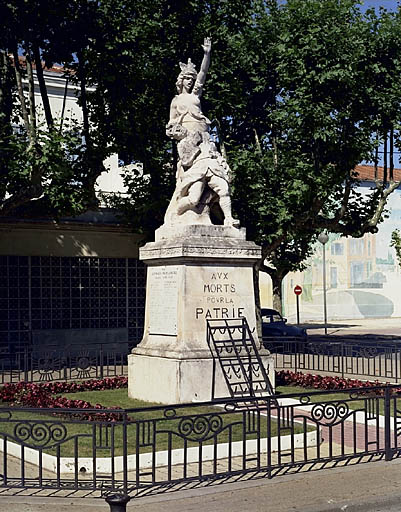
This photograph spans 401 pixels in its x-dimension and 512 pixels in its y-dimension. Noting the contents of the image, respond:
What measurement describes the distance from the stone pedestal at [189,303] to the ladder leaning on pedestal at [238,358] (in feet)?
0.41

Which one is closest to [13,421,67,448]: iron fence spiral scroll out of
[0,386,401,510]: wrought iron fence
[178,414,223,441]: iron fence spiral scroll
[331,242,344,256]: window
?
[0,386,401,510]: wrought iron fence

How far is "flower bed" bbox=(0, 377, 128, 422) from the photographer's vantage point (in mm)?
13211

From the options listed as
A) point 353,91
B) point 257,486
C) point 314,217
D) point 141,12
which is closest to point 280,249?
point 314,217

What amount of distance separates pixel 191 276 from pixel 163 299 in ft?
2.52

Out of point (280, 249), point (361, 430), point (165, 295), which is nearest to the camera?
point (361, 430)

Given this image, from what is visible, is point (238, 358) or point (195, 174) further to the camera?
point (195, 174)

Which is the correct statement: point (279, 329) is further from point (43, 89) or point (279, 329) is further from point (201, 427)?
point (201, 427)

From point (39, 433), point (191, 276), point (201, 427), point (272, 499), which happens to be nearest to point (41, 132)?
point (191, 276)

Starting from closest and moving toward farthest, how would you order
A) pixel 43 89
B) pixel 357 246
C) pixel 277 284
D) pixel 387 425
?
pixel 387 425 → pixel 43 89 → pixel 277 284 → pixel 357 246

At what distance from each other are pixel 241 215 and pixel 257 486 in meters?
15.6

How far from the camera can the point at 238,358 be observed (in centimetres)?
1370

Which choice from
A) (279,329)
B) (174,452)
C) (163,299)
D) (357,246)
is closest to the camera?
(174,452)

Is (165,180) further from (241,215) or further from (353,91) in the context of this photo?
(353,91)

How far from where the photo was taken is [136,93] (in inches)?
909
